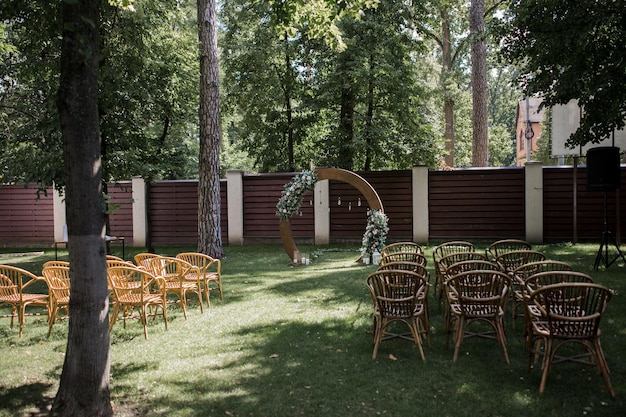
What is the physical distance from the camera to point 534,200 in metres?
14.5

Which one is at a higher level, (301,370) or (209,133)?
(209,133)

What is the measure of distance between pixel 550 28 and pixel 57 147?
10752 millimetres

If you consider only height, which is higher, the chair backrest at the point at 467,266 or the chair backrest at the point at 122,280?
the chair backrest at the point at 467,266

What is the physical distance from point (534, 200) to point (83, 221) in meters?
13.2

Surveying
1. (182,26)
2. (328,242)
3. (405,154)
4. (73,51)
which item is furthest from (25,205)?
(73,51)

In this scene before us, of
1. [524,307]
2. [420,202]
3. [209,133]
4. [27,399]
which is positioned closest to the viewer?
[27,399]

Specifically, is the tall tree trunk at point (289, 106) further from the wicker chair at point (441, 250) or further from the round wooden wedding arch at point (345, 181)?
the wicker chair at point (441, 250)

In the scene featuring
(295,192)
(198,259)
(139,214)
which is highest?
(295,192)

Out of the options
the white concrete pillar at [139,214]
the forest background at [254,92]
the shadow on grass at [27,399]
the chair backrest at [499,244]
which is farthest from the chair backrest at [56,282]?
the white concrete pillar at [139,214]

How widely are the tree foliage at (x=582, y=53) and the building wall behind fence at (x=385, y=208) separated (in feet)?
13.6

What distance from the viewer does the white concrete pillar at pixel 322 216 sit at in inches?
629

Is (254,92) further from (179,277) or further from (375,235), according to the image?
A: (179,277)

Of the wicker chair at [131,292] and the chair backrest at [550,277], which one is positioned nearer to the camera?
the chair backrest at [550,277]

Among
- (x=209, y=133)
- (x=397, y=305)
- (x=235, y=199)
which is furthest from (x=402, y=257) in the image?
(x=235, y=199)
